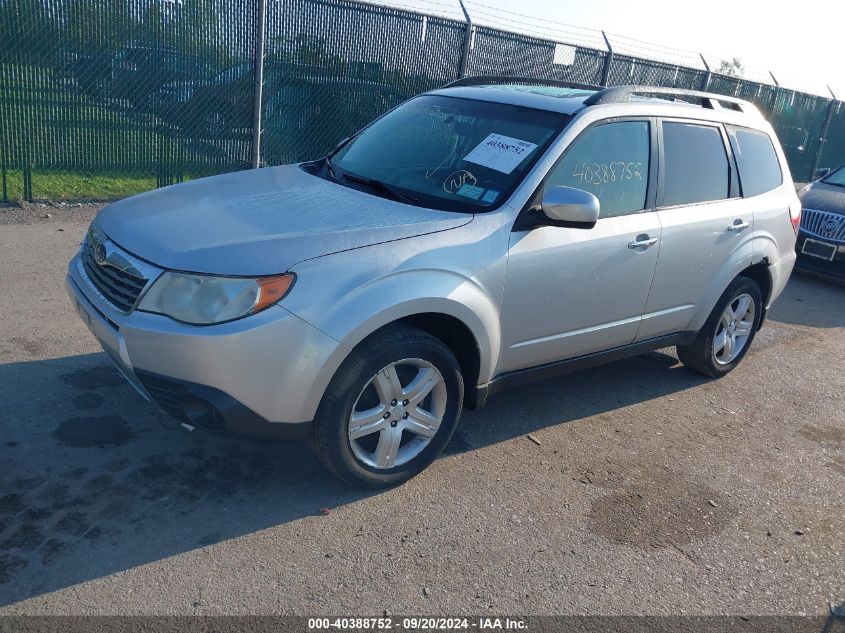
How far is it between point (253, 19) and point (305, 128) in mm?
1464

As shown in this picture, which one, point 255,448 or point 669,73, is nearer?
point 255,448

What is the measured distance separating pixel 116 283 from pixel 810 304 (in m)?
7.55

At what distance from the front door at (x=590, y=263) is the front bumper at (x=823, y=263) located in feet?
18.4

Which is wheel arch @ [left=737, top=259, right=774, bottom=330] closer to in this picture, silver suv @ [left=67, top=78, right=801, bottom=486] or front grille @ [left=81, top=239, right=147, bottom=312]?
silver suv @ [left=67, top=78, right=801, bottom=486]

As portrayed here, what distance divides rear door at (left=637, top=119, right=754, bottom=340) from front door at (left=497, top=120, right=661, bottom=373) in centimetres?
14

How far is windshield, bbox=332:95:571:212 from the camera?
421 centimetres

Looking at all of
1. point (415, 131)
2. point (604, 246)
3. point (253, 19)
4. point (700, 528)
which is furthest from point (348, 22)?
point (700, 528)

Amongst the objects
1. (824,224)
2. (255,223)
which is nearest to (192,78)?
(255,223)

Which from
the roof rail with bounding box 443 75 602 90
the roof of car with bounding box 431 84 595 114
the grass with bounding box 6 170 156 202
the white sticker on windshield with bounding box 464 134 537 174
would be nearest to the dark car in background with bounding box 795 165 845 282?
the roof rail with bounding box 443 75 602 90

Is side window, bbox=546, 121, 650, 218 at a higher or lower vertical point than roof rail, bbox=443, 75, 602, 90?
lower

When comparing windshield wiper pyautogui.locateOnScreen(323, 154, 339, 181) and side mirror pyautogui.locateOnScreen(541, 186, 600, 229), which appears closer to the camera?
side mirror pyautogui.locateOnScreen(541, 186, 600, 229)

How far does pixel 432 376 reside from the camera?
387 cm

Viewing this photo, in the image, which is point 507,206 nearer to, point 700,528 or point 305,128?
point 700,528

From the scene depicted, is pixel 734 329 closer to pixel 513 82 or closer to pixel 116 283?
pixel 513 82
